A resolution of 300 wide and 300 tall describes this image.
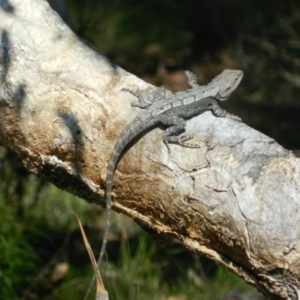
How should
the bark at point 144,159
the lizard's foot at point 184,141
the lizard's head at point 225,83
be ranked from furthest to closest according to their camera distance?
1. the lizard's head at point 225,83
2. the lizard's foot at point 184,141
3. the bark at point 144,159

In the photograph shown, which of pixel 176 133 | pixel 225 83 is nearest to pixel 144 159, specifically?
pixel 176 133

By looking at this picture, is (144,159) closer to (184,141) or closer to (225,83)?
(184,141)

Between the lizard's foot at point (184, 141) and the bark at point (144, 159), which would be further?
the lizard's foot at point (184, 141)

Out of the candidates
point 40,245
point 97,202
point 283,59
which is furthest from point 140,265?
point 283,59

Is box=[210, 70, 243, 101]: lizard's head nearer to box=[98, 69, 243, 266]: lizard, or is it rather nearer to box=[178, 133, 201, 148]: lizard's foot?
box=[98, 69, 243, 266]: lizard

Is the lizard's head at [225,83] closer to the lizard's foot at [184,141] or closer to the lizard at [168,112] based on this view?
the lizard at [168,112]

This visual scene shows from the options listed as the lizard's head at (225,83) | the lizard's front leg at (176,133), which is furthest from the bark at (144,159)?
the lizard's head at (225,83)

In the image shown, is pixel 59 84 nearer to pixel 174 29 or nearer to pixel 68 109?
pixel 68 109
